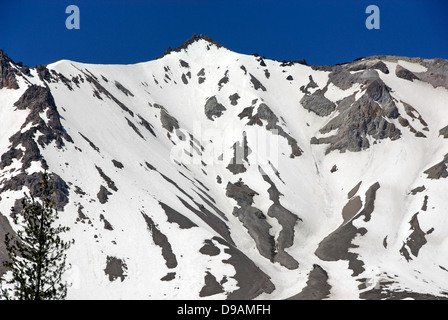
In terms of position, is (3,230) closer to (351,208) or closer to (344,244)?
(344,244)

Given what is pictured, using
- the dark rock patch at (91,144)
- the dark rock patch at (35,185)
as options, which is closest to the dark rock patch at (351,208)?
the dark rock patch at (91,144)

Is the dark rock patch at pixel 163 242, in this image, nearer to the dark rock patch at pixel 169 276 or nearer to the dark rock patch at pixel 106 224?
the dark rock patch at pixel 169 276

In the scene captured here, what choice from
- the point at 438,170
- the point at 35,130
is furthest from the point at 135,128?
the point at 438,170

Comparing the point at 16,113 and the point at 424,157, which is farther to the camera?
the point at 424,157
